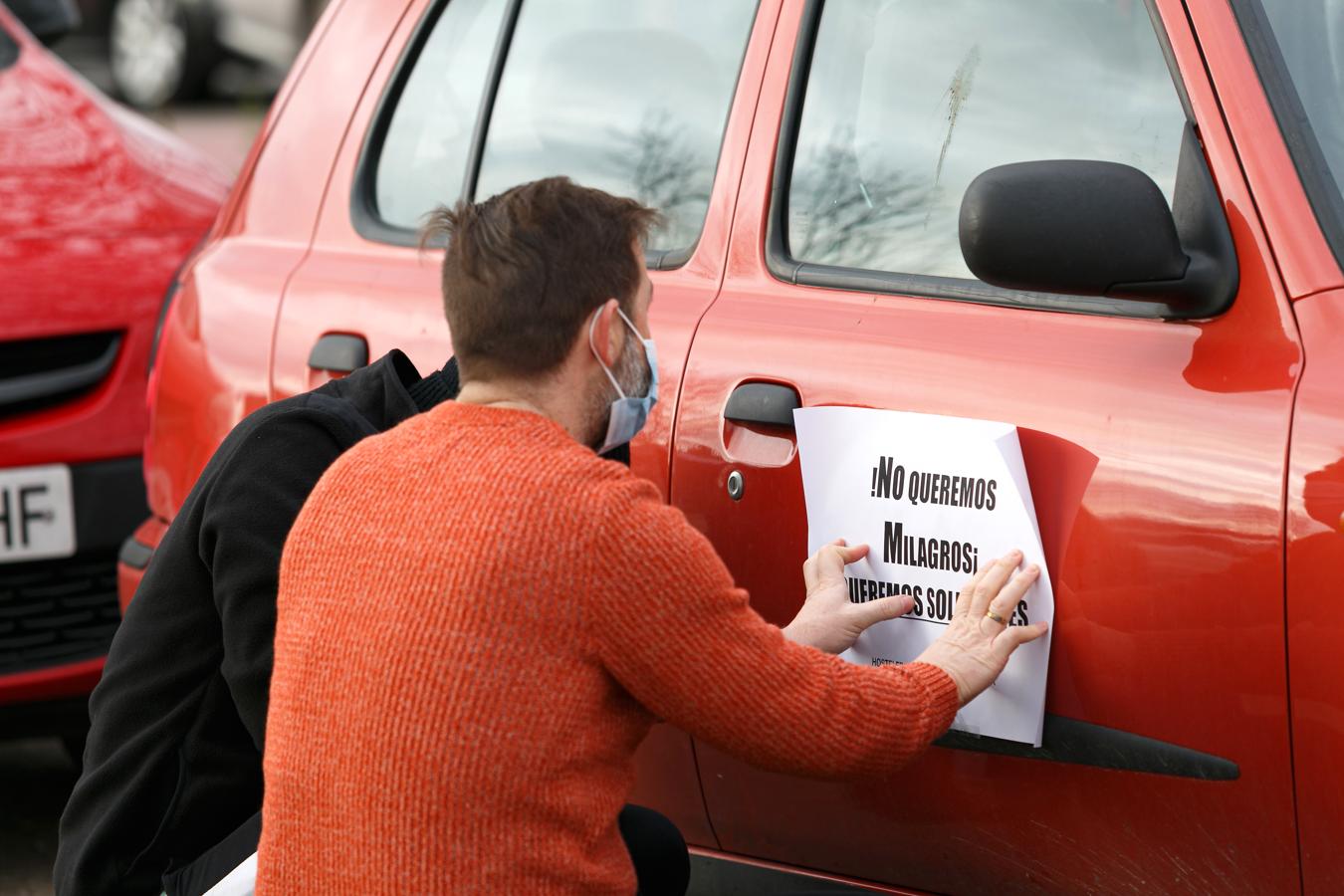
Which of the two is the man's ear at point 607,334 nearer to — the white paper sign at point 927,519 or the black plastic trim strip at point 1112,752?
the white paper sign at point 927,519

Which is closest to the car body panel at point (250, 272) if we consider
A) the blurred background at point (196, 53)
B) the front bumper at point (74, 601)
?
the front bumper at point (74, 601)

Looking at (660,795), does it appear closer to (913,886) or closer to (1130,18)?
(913,886)

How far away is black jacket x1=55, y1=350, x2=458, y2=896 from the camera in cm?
221

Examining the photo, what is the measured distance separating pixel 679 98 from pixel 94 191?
2.19 meters

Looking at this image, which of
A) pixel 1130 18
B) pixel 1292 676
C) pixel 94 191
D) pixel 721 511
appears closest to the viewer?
pixel 1292 676

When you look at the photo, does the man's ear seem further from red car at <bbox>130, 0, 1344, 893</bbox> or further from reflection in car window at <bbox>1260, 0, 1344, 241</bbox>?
reflection in car window at <bbox>1260, 0, 1344, 241</bbox>

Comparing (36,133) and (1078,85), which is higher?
(1078,85)

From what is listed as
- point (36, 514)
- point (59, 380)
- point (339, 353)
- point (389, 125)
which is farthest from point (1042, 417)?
point (59, 380)

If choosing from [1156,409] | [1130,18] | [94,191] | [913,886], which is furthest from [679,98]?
[94,191]

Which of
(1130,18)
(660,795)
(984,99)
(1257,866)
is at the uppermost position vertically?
(1130,18)

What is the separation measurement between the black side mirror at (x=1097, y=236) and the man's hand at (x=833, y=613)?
1.44ft

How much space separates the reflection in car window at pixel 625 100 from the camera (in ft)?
9.08

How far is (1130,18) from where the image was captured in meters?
2.32

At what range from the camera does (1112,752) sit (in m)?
2.16
